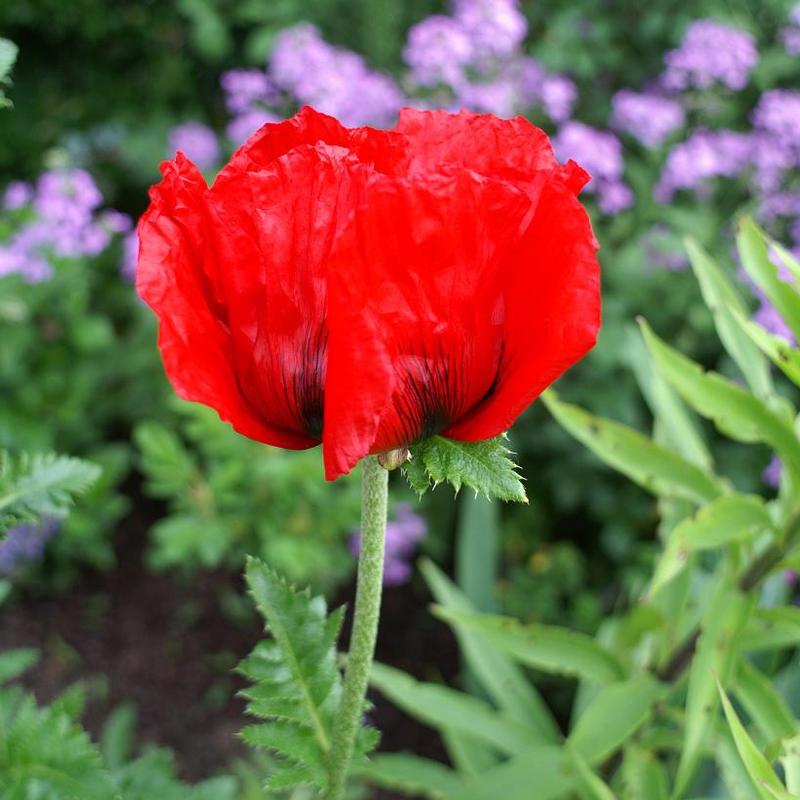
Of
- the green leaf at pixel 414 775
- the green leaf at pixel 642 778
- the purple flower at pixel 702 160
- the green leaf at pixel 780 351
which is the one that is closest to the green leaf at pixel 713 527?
the green leaf at pixel 780 351

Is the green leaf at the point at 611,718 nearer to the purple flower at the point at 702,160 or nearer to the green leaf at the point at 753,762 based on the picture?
the green leaf at the point at 753,762

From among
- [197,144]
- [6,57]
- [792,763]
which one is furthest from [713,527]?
[197,144]

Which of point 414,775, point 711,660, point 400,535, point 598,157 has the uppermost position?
point 598,157

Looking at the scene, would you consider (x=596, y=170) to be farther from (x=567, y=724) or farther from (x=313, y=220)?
(x=313, y=220)

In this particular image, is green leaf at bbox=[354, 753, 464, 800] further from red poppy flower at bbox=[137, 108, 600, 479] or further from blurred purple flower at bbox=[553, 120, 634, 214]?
blurred purple flower at bbox=[553, 120, 634, 214]

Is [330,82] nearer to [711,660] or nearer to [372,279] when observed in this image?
[711,660]

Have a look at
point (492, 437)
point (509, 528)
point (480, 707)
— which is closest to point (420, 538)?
point (509, 528)
